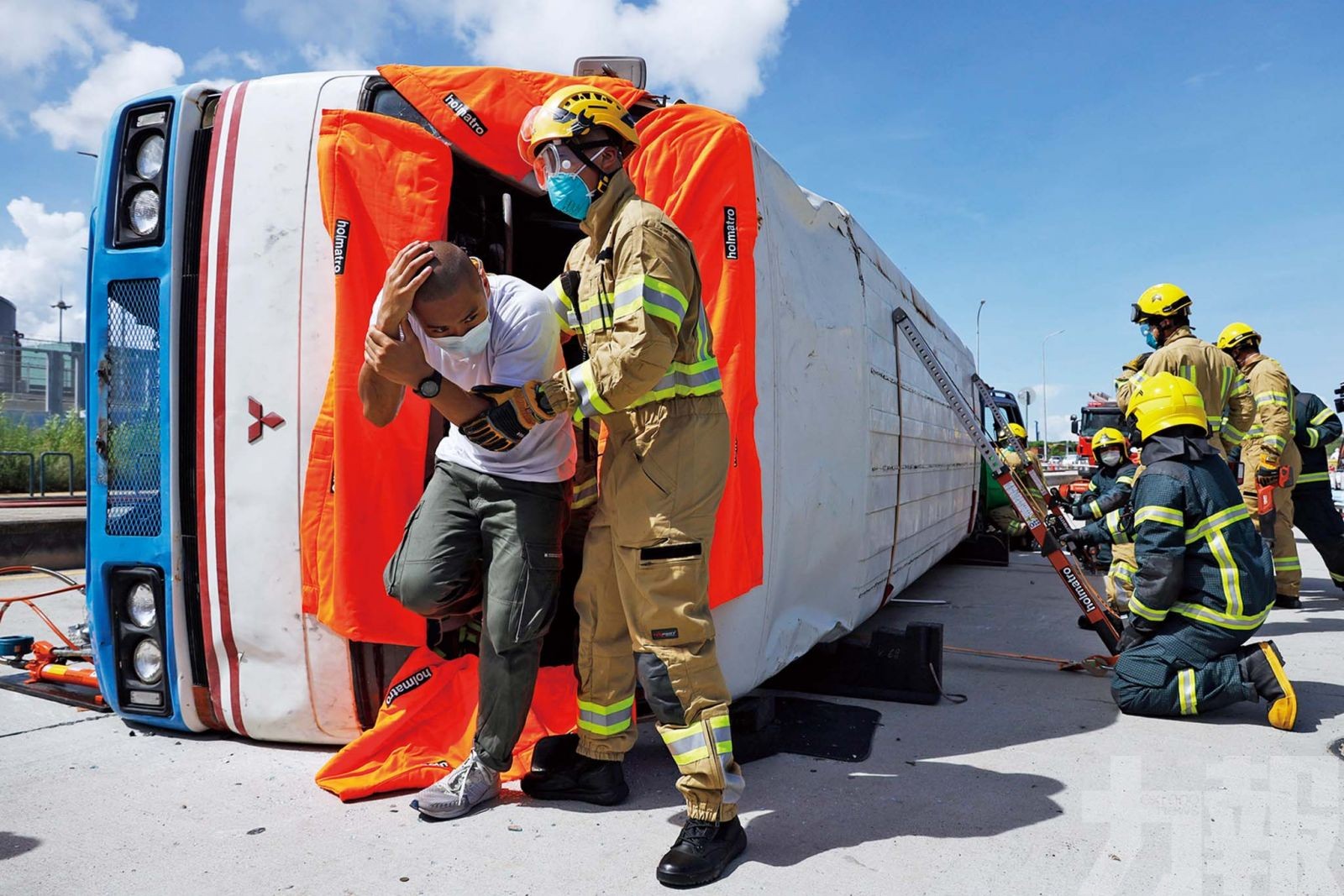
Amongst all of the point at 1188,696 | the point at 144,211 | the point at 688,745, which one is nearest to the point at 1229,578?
the point at 1188,696

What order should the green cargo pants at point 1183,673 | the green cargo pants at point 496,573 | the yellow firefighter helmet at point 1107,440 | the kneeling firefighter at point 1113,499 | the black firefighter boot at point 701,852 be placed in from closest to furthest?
the black firefighter boot at point 701,852 < the green cargo pants at point 496,573 < the green cargo pants at point 1183,673 < the kneeling firefighter at point 1113,499 < the yellow firefighter helmet at point 1107,440

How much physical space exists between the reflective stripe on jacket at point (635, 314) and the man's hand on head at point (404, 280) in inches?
18.1

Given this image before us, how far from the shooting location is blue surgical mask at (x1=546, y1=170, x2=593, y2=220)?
2500 mm

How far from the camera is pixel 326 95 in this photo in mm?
3020

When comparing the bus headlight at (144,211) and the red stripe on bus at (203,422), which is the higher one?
the bus headlight at (144,211)

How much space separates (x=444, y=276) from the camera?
7.76ft

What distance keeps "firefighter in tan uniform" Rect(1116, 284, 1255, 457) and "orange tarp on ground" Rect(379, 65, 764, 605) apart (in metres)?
3.28

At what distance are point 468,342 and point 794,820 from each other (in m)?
1.68

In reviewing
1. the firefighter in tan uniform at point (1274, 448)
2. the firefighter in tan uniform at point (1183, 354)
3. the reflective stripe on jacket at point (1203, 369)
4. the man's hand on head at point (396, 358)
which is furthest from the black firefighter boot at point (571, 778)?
the firefighter in tan uniform at point (1274, 448)

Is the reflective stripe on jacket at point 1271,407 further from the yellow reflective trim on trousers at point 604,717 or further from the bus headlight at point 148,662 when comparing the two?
the bus headlight at point 148,662

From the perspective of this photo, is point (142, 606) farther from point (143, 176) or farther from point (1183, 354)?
point (1183, 354)

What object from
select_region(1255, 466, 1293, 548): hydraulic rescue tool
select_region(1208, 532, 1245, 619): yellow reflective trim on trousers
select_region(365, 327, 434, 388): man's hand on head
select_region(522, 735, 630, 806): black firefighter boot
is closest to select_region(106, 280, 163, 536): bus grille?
select_region(365, 327, 434, 388): man's hand on head

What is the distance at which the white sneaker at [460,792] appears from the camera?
8.30 feet

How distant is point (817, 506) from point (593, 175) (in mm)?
1603
